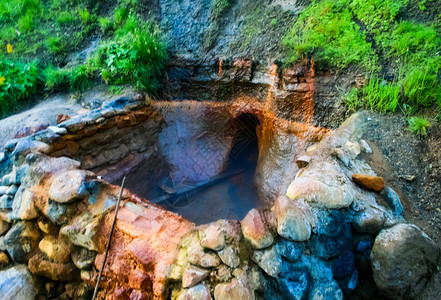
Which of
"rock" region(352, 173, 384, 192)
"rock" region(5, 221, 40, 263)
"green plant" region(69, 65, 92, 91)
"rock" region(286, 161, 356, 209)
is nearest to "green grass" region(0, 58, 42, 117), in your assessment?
"green plant" region(69, 65, 92, 91)

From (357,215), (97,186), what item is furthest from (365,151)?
(97,186)

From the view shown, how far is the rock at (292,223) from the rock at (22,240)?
85.3 inches

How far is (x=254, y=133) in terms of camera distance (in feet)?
16.7

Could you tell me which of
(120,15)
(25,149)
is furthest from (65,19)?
(25,149)

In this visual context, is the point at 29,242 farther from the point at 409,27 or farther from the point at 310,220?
the point at 409,27

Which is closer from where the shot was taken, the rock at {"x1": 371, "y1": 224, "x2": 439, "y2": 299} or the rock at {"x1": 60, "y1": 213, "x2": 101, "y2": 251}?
the rock at {"x1": 371, "y1": 224, "x2": 439, "y2": 299}

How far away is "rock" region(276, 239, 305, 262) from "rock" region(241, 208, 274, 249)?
67mm

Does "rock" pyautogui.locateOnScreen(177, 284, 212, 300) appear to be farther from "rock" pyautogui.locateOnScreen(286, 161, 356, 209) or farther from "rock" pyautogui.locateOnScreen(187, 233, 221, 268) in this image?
"rock" pyautogui.locateOnScreen(286, 161, 356, 209)

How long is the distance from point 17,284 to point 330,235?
8.40 feet

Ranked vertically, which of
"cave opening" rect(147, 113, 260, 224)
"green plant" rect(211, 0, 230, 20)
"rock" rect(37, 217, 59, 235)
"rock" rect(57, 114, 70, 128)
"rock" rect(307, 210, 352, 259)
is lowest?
"cave opening" rect(147, 113, 260, 224)

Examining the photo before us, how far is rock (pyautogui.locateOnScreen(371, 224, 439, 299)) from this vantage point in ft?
5.61

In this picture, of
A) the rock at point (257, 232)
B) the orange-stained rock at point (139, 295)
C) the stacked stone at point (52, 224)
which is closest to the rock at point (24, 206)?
the stacked stone at point (52, 224)

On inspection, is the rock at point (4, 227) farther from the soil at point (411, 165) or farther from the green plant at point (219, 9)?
the green plant at point (219, 9)

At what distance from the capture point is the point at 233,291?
4.95 ft
